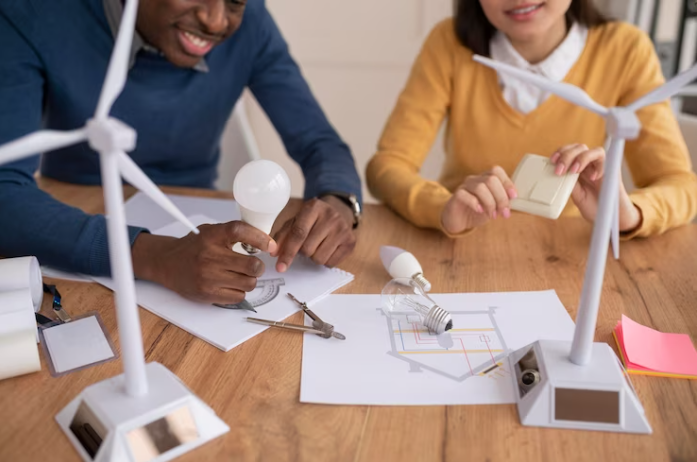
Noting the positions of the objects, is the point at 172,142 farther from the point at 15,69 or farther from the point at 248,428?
the point at 248,428

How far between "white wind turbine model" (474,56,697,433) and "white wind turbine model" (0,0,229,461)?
0.35m

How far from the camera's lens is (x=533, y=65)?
142 cm

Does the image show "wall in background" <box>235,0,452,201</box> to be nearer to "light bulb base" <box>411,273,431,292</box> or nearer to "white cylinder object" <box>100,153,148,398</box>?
"light bulb base" <box>411,273,431,292</box>

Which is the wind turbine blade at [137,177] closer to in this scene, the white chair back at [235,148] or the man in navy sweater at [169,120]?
the man in navy sweater at [169,120]

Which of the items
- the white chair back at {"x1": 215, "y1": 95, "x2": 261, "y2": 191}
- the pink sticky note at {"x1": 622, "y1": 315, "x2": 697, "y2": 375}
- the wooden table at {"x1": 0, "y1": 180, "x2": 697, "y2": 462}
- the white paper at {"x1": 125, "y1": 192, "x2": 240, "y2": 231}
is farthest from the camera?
the white chair back at {"x1": 215, "y1": 95, "x2": 261, "y2": 191}

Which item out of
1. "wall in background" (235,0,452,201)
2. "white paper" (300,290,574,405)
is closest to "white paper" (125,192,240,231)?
"white paper" (300,290,574,405)

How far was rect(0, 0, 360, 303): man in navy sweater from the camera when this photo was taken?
964mm

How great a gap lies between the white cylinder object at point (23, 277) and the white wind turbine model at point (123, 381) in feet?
0.75

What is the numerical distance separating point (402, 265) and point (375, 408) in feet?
1.03

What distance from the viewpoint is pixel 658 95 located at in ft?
2.19

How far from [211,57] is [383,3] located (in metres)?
1.47

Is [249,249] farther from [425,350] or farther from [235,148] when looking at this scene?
[235,148]

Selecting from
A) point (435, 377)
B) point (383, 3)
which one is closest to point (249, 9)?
point (435, 377)

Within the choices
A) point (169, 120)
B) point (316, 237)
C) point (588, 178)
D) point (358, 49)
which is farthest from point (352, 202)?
point (358, 49)
